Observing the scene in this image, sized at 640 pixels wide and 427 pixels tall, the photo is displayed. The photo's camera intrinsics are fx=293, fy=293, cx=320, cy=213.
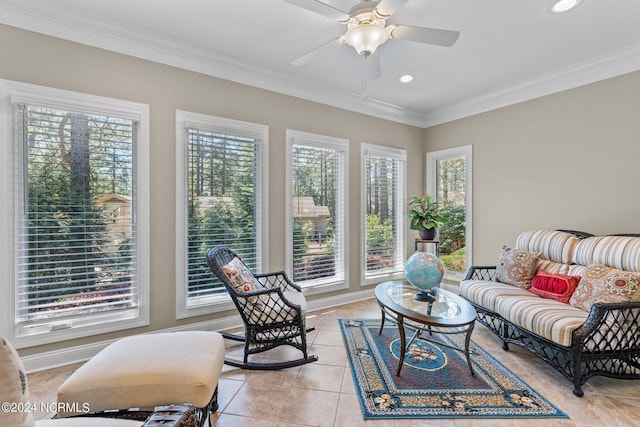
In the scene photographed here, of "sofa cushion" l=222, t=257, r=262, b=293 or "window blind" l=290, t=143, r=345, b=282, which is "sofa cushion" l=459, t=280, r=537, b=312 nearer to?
"window blind" l=290, t=143, r=345, b=282

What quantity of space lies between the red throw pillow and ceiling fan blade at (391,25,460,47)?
238cm

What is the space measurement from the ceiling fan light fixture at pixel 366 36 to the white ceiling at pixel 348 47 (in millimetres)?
266

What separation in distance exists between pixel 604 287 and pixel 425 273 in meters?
1.37

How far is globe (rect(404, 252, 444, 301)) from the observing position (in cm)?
267

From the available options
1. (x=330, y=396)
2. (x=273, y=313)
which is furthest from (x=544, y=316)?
(x=273, y=313)

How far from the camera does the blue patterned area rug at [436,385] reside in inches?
75.2

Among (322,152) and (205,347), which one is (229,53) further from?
Answer: (205,347)

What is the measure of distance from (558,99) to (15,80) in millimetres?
5318

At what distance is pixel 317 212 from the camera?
154 inches

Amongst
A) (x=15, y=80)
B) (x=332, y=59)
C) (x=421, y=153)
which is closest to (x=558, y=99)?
(x=421, y=153)

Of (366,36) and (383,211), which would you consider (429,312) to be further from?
(383,211)

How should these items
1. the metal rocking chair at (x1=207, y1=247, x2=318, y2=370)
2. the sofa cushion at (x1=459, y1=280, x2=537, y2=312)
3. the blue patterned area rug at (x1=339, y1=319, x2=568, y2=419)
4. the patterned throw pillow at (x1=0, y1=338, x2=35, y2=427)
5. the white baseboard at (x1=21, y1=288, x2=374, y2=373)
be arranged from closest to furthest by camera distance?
the patterned throw pillow at (x1=0, y1=338, x2=35, y2=427) < the blue patterned area rug at (x1=339, y1=319, x2=568, y2=419) < the white baseboard at (x1=21, y1=288, x2=374, y2=373) < the metal rocking chair at (x1=207, y1=247, x2=318, y2=370) < the sofa cushion at (x1=459, y1=280, x2=537, y2=312)

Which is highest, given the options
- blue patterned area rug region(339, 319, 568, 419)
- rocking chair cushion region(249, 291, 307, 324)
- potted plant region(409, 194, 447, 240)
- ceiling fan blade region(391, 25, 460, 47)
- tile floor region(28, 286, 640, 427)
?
ceiling fan blade region(391, 25, 460, 47)

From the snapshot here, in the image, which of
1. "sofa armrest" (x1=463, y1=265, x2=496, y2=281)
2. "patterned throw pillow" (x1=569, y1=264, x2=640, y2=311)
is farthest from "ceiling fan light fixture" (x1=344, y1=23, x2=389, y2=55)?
"sofa armrest" (x1=463, y1=265, x2=496, y2=281)
